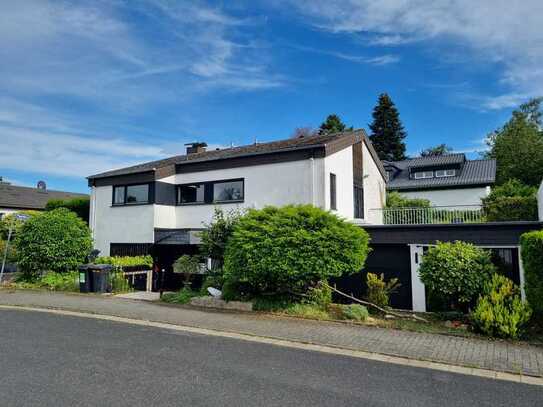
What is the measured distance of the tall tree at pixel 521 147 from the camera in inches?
1419

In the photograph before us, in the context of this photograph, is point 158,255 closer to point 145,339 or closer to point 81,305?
point 81,305

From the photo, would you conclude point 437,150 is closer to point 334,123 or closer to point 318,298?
point 334,123

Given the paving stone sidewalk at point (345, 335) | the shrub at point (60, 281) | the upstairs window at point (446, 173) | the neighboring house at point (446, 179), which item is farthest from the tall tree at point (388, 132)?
the paving stone sidewalk at point (345, 335)

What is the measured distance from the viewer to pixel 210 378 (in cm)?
531

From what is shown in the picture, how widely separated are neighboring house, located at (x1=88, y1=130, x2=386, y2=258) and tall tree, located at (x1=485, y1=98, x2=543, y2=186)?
2555 centimetres

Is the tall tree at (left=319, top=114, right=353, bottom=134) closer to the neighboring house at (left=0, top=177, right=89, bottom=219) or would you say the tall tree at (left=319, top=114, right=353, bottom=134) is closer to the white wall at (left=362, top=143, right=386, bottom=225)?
the white wall at (left=362, top=143, right=386, bottom=225)

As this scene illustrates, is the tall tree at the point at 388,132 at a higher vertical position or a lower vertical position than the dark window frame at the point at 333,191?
higher

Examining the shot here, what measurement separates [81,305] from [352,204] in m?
11.8

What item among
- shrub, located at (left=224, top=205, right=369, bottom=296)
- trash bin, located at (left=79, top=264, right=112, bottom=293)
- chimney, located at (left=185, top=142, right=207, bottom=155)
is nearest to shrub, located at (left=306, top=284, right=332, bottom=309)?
shrub, located at (left=224, top=205, right=369, bottom=296)

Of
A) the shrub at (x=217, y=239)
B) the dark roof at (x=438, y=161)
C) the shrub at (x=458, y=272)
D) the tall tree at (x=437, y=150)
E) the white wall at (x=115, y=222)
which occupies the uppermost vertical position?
the tall tree at (x=437, y=150)

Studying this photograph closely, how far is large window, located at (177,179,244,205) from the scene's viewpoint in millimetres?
16406

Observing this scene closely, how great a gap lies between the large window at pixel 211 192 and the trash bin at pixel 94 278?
5098mm

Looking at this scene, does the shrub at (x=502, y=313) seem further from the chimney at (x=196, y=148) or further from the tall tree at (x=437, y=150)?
the tall tree at (x=437, y=150)

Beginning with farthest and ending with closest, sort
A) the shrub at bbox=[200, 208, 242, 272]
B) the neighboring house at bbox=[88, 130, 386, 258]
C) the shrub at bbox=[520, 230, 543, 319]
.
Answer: the neighboring house at bbox=[88, 130, 386, 258]
the shrub at bbox=[200, 208, 242, 272]
the shrub at bbox=[520, 230, 543, 319]
